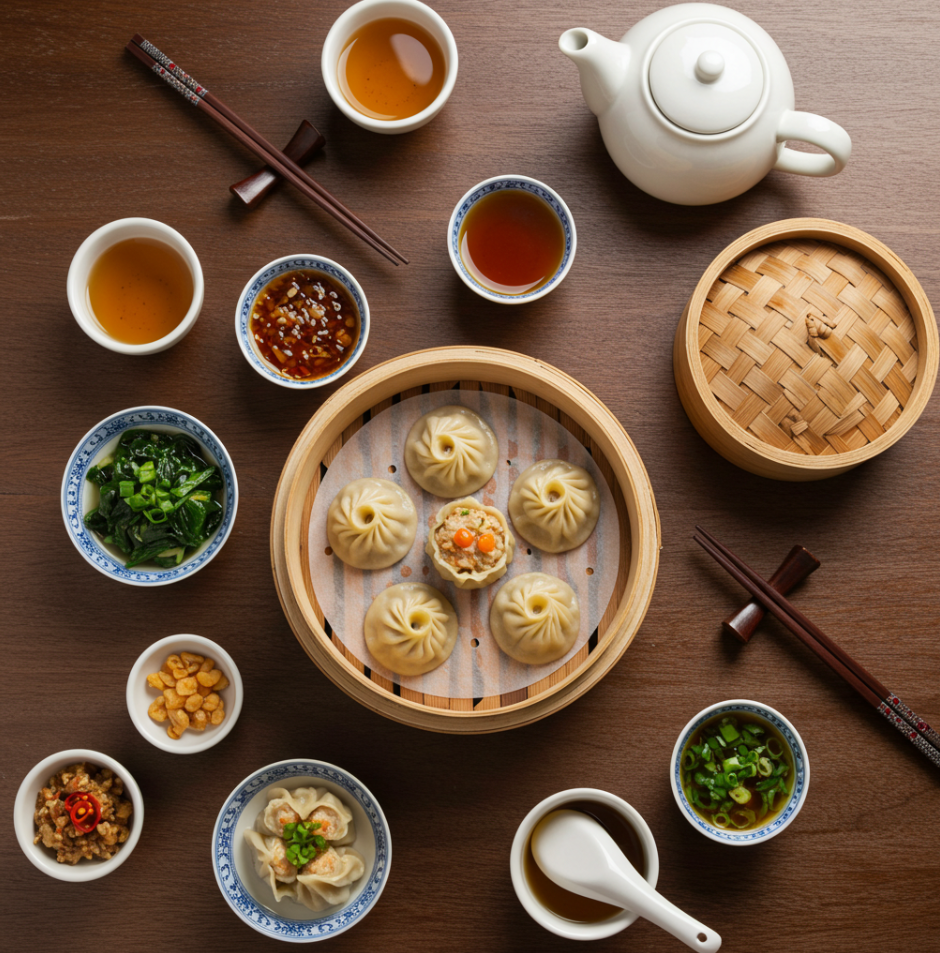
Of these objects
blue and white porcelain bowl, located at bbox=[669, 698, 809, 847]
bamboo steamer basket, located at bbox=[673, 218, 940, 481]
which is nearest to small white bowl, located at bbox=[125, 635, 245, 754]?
blue and white porcelain bowl, located at bbox=[669, 698, 809, 847]

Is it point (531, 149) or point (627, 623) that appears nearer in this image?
point (627, 623)

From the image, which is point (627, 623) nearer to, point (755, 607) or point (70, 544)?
point (755, 607)

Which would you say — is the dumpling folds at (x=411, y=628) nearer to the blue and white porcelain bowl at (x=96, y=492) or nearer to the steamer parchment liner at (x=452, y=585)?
the steamer parchment liner at (x=452, y=585)

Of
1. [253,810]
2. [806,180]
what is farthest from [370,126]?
[253,810]

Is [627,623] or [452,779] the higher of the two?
[627,623]

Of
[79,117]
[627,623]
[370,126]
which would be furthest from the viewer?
[79,117]

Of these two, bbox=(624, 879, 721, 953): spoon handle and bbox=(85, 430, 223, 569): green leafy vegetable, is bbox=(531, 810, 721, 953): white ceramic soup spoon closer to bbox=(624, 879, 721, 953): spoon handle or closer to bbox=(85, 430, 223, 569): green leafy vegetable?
bbox=(624, 879, 721, 953): spoon handle
